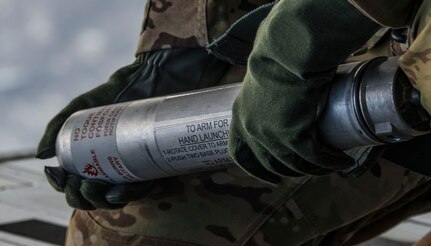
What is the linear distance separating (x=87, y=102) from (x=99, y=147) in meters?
0.15

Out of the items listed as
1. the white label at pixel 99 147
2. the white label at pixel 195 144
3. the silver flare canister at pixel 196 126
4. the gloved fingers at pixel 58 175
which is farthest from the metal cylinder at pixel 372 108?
the gloved fingers at pixel 58 175

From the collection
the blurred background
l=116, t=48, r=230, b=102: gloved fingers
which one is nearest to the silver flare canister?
l=116, t=48, r=230, b=102: gloved fingers

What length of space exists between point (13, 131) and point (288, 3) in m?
2.16

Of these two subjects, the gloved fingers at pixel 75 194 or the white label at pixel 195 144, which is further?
the gloved fingers at pixel 75 194

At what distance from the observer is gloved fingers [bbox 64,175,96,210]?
3.68ft

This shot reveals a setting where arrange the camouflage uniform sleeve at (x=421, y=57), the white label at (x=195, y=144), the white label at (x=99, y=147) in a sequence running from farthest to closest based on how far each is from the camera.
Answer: the white label at (x=99, y=147)
the white label at (x=195, y=144)
the camouflage uniform sleeve at (x=421, y=57)

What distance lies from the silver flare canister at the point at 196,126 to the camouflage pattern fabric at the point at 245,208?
0.09 meters

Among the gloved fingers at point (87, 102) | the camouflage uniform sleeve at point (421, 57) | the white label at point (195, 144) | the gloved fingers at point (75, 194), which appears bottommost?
the gloved fingers at point (75, 194)

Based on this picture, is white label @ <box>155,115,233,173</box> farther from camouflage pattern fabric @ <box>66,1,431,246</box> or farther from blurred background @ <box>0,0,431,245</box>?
blurred background @ <box>0,0,431,245</box>

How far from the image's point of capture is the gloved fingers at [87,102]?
1174mm

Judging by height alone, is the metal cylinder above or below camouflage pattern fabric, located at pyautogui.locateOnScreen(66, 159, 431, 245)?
above

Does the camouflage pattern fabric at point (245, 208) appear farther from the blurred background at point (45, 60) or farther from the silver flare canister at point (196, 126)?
the blurred background at point (45, 60)

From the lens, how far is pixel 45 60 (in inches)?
115

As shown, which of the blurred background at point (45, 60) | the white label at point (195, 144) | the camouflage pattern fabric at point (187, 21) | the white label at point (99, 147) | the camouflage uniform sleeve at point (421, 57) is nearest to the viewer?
the camouflage uniform sleeve at point (421, 57)
